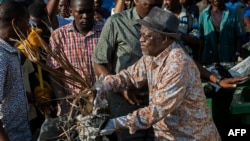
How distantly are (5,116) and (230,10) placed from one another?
5464 mm

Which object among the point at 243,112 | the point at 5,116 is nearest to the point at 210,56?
the point at 243,112

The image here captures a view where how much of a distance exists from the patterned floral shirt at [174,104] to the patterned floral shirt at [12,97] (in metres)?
0.93

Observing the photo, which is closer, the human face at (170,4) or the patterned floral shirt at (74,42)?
the patterned floral shirt at (74,42)

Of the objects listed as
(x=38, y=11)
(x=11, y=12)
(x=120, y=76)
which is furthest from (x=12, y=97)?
(x=38, y=11)

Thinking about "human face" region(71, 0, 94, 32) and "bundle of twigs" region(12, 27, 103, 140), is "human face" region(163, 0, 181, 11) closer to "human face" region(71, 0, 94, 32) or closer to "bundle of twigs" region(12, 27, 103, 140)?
"human face" region(71, 0, 94, 32)

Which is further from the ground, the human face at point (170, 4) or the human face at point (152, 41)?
the human face at point (152, 41)

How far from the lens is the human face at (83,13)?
596 centimetres

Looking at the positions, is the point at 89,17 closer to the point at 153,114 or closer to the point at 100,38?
the point at 100,38

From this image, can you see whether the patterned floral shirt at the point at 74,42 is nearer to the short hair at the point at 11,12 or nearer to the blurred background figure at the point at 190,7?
the short hair at the point at 11,12

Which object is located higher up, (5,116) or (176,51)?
(176,51)

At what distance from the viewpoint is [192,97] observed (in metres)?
4.36

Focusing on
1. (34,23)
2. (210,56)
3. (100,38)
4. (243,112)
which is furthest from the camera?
(210,56)

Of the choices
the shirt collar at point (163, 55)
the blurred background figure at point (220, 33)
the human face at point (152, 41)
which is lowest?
the blurred background figure at point (220, 33)

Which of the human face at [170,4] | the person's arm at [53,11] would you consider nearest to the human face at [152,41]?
the person's arm at [53,11]
